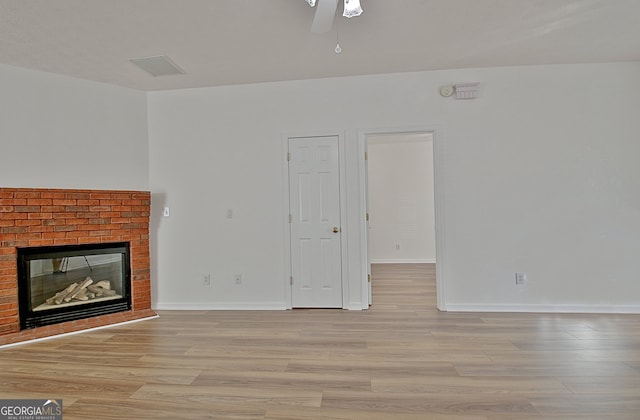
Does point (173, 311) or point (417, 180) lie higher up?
point (417, 180)

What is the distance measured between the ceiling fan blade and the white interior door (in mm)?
1737

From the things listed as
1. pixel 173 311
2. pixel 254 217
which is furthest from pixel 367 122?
pixel 173 311

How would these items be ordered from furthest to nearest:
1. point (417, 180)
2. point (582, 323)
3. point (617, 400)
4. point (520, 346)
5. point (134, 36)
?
point (417, 180)
point (582, 323)
point (134, 36)
point (520, 346)
point (617, 400)

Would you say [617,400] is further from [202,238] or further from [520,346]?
[202,238]

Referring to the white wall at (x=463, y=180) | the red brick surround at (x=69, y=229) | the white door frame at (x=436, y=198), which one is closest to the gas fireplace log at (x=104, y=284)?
the red brick surround at (x=69, y=229)

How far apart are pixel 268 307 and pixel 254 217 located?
106cm

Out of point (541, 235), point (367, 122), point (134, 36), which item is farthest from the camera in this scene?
point (367, 122)

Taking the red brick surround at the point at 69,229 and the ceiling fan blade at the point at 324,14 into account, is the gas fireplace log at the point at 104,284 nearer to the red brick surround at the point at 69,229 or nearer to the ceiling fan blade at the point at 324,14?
the red brick surround at the point at 69,229

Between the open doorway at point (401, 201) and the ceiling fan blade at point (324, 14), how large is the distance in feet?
15.9

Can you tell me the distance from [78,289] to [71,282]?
100mm

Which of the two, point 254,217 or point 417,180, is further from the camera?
point 417,180

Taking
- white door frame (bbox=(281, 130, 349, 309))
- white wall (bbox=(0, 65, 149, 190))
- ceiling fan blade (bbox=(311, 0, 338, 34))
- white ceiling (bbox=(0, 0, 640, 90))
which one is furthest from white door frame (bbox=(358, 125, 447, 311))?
white wall (bbox=(0, 65, 149, 190))

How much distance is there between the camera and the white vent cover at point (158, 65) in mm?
3162

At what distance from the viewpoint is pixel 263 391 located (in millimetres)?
2000
